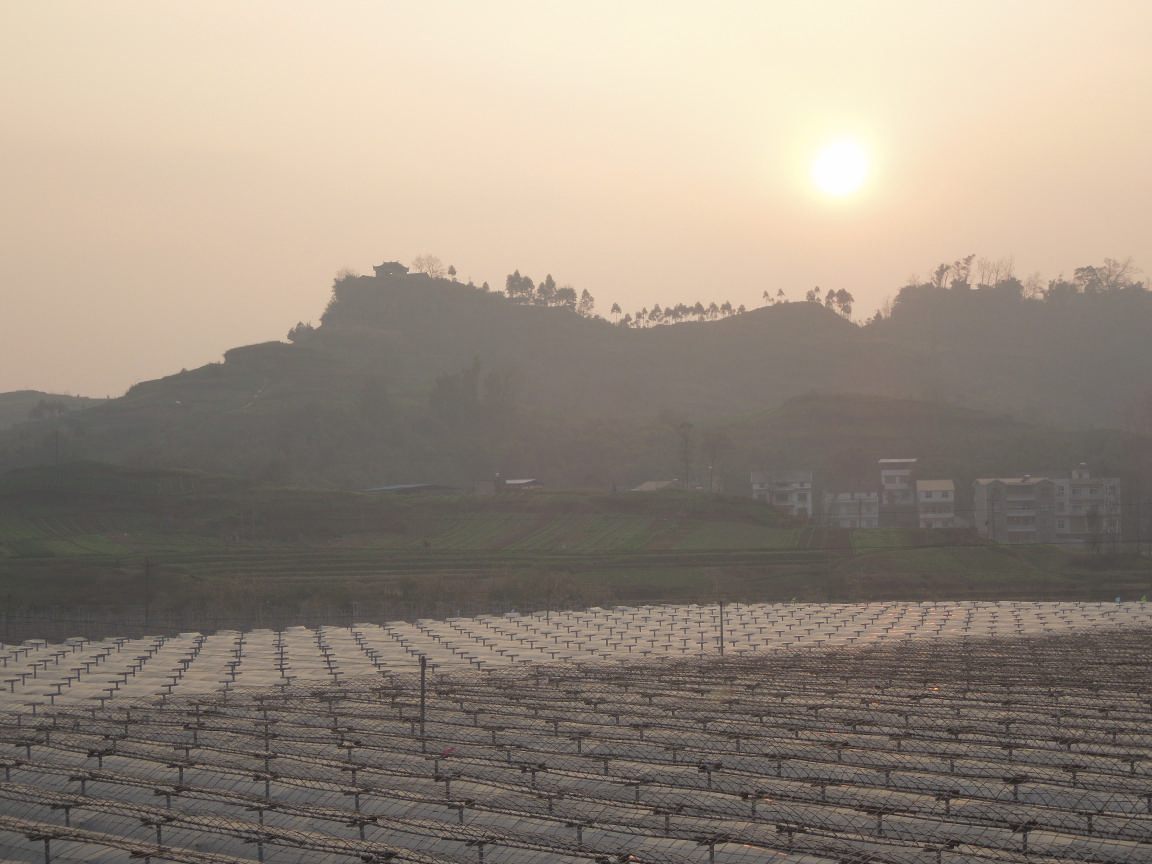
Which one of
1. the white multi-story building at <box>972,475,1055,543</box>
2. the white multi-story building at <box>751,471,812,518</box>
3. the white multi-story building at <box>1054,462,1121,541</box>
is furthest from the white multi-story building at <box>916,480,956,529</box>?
the white multi-story building at <box>751,471,812,518</box>

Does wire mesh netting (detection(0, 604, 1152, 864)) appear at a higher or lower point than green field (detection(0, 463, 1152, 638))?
lower

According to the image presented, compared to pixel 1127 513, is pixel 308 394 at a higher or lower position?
higher

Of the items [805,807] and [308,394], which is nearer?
[805,807]

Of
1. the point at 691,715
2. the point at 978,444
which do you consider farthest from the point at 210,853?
the point at 978,444

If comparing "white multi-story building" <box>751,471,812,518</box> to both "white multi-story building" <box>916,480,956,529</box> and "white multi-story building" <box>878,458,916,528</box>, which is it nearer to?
"white multi-story building" <box>878,458,916,528</box>

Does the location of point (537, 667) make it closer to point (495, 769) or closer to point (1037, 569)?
point (495, 769)

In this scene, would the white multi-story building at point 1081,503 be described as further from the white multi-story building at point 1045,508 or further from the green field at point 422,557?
the green field at point 422,557

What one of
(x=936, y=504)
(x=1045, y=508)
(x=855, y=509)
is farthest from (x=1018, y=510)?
(x=855, y=509)
